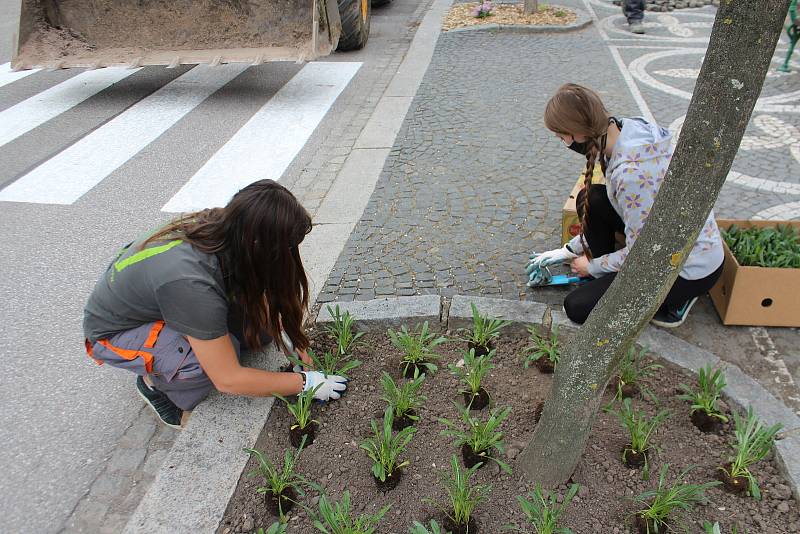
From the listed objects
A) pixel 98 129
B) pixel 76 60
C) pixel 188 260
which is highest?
pixel 188 260

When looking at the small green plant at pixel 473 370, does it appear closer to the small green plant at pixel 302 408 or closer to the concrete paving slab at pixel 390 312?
the concrete paving slab at pixel 390 312

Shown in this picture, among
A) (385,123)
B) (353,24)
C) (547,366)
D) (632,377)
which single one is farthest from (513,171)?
(353,24)

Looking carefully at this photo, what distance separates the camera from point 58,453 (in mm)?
2705

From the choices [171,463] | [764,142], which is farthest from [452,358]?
[764,142]

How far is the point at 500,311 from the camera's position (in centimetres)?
306

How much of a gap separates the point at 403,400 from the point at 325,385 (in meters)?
0.35

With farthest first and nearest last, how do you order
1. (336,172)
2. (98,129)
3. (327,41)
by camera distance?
(327,41) → (98,129) → (336,172)

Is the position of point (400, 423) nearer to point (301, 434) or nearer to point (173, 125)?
point (301, 434)

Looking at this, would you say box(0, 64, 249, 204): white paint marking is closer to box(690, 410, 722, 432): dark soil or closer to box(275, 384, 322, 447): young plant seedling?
box(275, 384, 322, 447): young plant seedling

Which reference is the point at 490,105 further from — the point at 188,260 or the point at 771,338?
the point at 188,260

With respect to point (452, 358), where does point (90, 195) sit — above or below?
below

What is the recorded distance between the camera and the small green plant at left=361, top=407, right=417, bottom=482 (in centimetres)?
226

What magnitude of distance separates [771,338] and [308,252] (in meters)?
2.58

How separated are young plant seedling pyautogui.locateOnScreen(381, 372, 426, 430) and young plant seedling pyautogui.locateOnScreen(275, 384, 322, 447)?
0.29 meters
